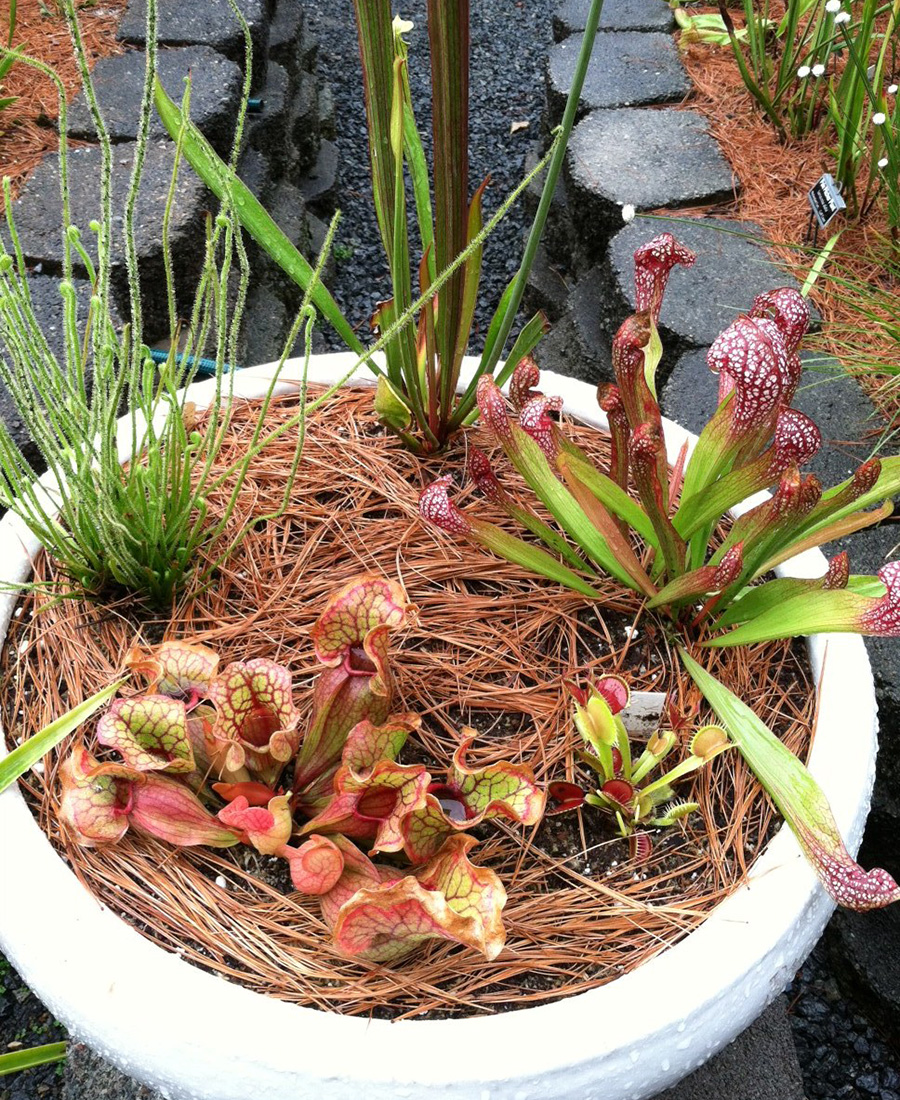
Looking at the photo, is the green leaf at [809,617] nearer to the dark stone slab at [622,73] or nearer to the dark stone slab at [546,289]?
the dark stone slab at [546,289]

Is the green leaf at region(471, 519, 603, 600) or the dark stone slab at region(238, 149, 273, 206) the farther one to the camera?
the dark stone slab at region(238, 149, 273, 206)

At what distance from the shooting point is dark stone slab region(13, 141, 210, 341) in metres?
1.65

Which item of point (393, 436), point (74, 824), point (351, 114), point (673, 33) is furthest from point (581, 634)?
point (351, 114)

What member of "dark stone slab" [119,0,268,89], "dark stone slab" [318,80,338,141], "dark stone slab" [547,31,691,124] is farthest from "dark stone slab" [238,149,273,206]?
"dark stone slab" [547,31,691,124]

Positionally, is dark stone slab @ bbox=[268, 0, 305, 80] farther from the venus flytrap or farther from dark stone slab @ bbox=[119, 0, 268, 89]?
the venus flytrap

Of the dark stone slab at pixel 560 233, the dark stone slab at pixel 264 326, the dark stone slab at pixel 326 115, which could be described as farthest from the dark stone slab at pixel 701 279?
the dark stone slab at pixel 326 115

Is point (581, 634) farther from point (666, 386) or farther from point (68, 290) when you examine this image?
point (666, 386)

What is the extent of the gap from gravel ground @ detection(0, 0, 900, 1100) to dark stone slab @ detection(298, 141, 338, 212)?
2.3 inches

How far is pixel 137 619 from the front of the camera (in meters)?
0.88

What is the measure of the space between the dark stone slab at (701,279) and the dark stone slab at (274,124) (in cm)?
113

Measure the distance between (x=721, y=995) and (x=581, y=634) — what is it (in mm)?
345

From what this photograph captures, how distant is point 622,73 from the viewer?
2.32 m

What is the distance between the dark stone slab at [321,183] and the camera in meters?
2.78

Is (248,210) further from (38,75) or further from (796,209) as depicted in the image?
(38,75)
